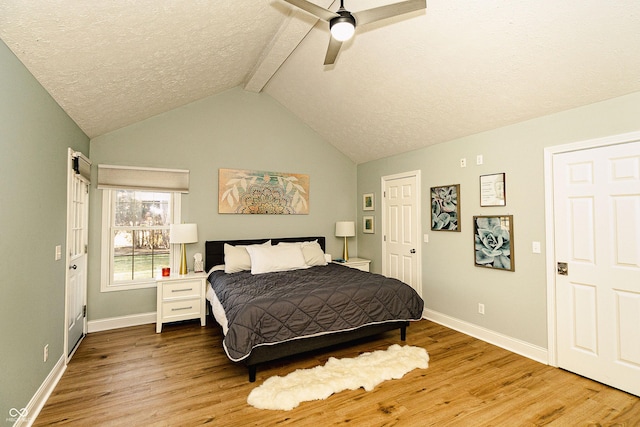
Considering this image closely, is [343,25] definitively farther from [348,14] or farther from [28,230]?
[28,230]

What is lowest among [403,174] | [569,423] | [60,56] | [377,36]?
[569,423]

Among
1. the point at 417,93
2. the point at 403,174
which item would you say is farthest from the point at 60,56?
the point at 403,174

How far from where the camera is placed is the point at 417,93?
3.43 m

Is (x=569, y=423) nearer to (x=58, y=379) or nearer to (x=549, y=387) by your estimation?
(x=549, y=387)

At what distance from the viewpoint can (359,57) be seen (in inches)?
131

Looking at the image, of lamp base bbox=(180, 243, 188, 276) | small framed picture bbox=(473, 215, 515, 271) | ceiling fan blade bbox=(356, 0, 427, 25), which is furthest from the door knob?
lamp base bbox=(180, 243, 188, 276)

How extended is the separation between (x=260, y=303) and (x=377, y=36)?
9.07ft

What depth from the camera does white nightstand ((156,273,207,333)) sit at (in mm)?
3769

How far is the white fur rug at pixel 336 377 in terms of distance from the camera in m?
2.33

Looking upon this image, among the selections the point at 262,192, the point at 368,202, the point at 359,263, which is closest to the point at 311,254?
the point at 359,263

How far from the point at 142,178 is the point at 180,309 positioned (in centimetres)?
181

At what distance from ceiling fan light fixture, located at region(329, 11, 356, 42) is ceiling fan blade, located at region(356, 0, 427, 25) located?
0.21 ft

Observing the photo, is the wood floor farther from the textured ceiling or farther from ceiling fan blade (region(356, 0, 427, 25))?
ceiling fan blade (region(356, 0, 427, 25))

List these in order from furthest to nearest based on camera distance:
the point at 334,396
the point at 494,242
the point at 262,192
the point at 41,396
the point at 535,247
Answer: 1. the point at 262,192
2. the point at 494,242
3. the point at 535,247
4. the point at 334,396
5. the point at 41,396
